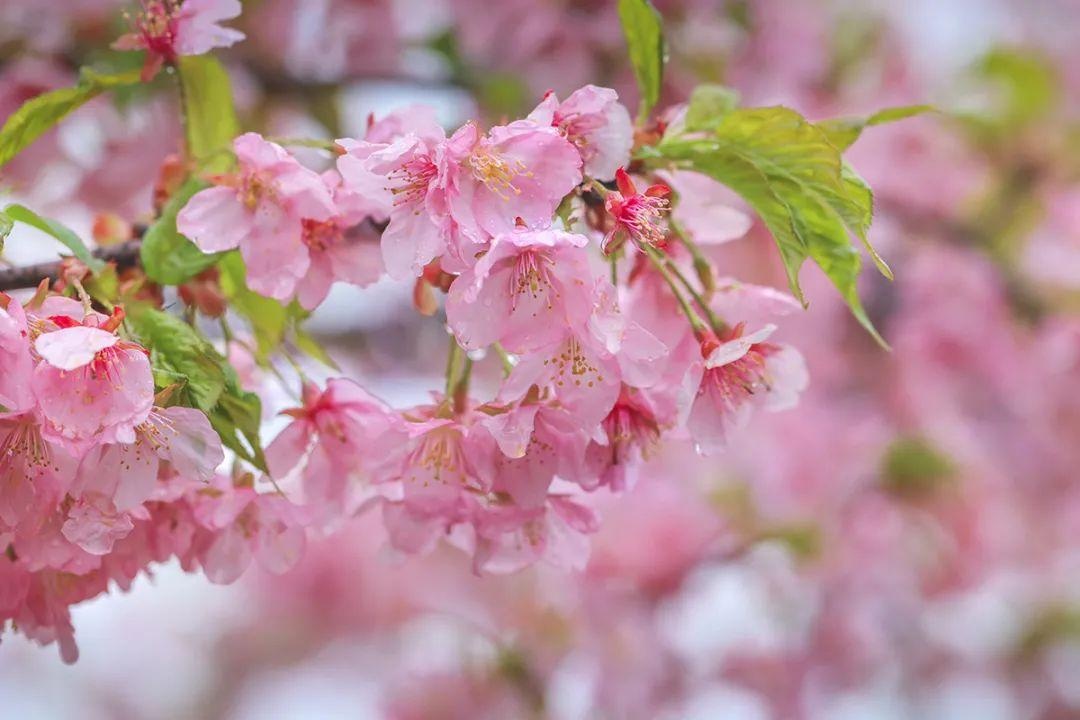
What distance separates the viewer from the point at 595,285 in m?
0.68

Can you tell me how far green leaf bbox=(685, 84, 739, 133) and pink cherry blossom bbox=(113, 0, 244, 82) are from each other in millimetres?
326

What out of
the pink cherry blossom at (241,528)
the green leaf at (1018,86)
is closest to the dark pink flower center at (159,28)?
the pink cherry blossom at (241,528)

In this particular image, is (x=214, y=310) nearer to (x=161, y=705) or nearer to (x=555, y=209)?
(x=555, y=209)

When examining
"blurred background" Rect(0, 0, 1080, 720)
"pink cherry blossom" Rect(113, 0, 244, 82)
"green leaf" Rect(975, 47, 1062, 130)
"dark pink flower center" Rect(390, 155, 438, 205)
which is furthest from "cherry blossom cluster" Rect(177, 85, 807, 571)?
"green leaf" Rect(975, 47, 1062, 130)

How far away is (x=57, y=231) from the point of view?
0.75 meters

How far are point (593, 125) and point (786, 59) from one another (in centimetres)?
113

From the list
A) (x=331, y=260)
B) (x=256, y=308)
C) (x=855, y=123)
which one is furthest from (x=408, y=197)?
(x=855, y=123)

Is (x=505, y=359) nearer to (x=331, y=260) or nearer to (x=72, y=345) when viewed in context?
(x=331, y=260)

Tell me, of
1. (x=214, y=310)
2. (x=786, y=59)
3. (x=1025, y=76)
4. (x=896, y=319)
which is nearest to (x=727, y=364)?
(x=214, y=310)

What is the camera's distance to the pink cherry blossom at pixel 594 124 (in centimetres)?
70

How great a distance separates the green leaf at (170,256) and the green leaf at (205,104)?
13 centimetres

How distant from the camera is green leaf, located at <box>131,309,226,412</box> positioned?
2.28 ft

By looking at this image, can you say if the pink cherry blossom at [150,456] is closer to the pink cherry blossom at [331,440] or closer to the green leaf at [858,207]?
the pink cherry blossom at [331,440]

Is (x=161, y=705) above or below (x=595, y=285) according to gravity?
below
